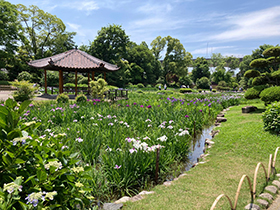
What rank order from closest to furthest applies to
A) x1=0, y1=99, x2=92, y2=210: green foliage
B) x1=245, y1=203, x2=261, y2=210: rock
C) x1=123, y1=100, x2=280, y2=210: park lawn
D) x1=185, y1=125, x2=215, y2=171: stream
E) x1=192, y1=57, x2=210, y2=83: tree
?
x1=0, y1=99, x2=92, y2=210: green foliage < x1=245, y1=203, x2=261, y2=210: rock < x1=123, y1=100, x2=280, y2=210: park lawn < x1=185, y1=125, x2=215, y2=171: stream < x1=192, y1=57, x2=210, y2=83: tree

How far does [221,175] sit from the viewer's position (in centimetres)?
367

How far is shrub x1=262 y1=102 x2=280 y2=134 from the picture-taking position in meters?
5.59

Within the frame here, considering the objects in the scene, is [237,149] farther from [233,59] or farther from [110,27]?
[233,59]

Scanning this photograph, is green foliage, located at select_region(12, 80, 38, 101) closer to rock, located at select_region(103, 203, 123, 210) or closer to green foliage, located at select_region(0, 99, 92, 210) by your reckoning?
rock, located at select_region(103, 203, 123, 210)

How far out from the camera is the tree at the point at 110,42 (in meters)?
30.4

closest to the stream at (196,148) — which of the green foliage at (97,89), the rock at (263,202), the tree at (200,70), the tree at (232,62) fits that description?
the rock at (263,202)

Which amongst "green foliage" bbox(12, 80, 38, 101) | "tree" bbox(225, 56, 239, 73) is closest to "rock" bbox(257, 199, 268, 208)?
"green foliage" bbox(12, 80, 38, 101)

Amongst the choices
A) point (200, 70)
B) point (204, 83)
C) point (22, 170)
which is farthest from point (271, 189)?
point (200, 70)

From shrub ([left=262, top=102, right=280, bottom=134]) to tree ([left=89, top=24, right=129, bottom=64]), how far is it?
2695cm

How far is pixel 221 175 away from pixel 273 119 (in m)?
3.42

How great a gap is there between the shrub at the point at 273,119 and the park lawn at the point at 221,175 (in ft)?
0.85

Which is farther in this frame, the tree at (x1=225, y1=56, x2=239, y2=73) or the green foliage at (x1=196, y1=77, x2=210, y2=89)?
the tree at (x1=225, y1=56, x2=239, y2=73)

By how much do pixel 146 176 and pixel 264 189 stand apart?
211cm

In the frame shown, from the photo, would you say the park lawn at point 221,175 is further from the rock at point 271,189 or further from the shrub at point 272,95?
the shrub at point 272,95
